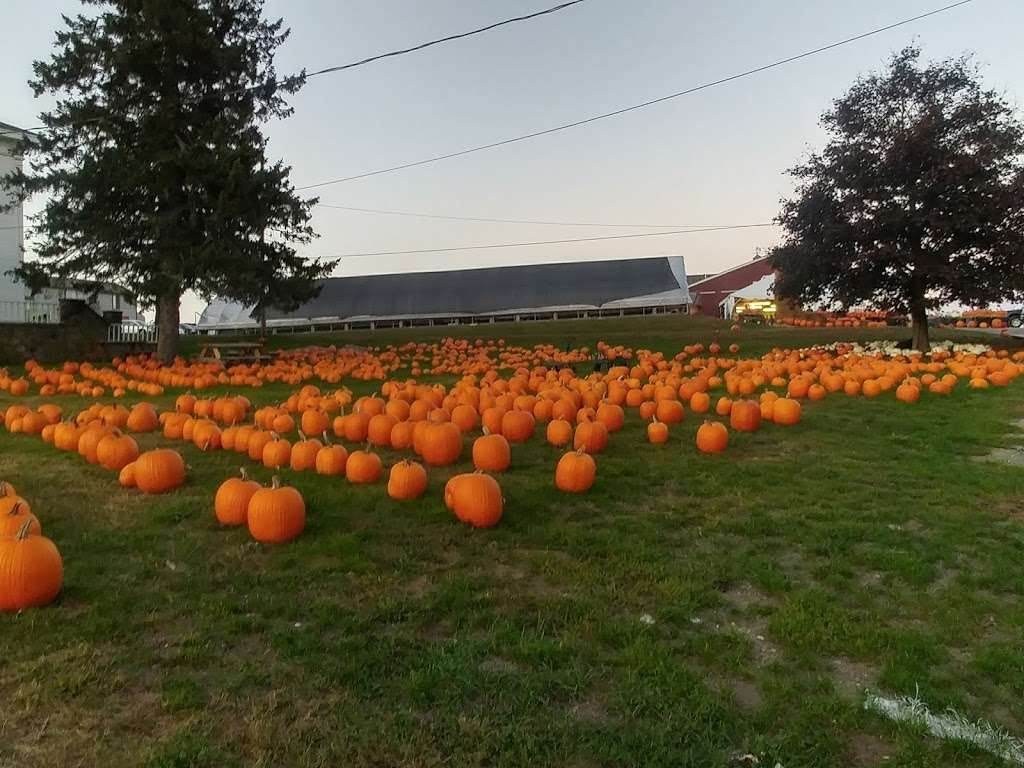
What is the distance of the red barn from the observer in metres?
55.1

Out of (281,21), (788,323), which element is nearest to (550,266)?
(788,323)

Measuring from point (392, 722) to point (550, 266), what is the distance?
159 feet

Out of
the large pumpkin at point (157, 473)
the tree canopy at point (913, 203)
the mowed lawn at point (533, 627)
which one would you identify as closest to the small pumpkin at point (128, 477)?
the large pumpkin at point (157, 473)

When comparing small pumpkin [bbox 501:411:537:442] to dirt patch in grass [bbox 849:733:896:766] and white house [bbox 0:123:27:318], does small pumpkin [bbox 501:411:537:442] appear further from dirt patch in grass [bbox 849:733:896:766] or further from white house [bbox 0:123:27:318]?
white house [bbox 0:123:27:318]

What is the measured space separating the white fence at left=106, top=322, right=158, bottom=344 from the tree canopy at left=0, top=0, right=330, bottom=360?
2954 mm

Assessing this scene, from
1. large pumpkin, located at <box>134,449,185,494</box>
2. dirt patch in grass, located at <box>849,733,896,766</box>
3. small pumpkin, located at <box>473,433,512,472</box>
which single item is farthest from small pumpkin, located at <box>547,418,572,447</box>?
dirt patch in grass, located at <box>849,733,896,766</box>

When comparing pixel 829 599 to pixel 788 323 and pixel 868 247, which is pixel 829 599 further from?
pixel 788 323

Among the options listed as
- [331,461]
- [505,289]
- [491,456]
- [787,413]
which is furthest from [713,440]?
[505,289]

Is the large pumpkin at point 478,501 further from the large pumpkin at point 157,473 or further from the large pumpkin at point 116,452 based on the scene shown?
the large pumpkin at point 116,452

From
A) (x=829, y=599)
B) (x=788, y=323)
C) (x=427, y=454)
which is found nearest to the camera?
(x=829, y=599)

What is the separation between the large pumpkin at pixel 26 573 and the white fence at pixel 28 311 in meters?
21.0

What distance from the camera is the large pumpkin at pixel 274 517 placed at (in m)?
4.79

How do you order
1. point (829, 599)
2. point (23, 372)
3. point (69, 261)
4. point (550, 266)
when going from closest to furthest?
point (829, 599) < point (23, 372) < point (69, 261) < point (550, 266)

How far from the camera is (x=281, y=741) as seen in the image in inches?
104
